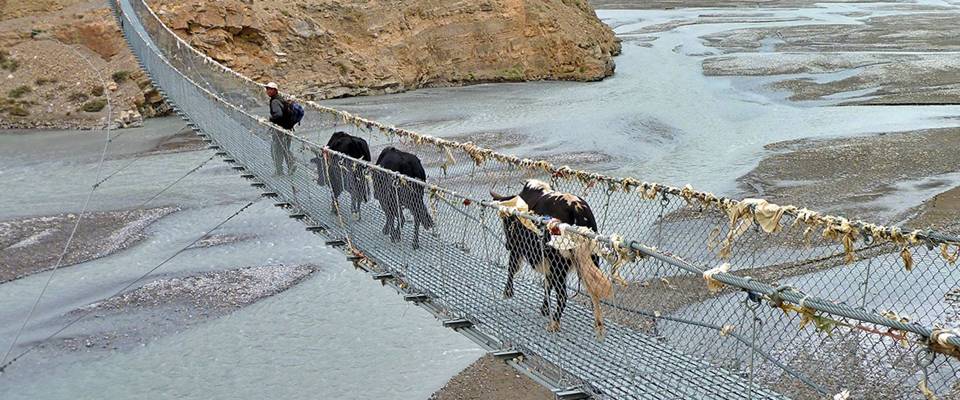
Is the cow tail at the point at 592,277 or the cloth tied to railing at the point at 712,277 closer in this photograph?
the cloth tied to railing at the point at 712,277

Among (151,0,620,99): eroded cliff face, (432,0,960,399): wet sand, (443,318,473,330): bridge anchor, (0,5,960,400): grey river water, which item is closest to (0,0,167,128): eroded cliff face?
(0,5,960,400): grey river water

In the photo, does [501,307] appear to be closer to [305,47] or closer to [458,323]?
[458,323]

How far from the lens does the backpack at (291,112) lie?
33.4 feet

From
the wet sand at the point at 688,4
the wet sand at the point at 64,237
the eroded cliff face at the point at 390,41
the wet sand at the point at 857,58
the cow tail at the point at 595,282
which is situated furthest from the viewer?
the wet sand at the point at 688,4

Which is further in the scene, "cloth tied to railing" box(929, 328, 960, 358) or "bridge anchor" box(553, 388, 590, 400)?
"bridge anchor" box(553, 388, 590, 400)

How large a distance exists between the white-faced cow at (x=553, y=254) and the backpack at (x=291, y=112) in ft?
14.9

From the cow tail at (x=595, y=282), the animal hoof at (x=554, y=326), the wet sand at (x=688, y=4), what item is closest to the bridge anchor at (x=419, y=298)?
the animal hoof at (x=554, y=326)

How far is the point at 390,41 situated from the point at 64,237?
15114 mm

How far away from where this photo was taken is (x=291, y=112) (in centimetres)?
1024

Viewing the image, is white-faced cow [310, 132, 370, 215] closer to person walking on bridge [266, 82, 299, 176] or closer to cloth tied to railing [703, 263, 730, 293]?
person walking on bridge [266, 82, 299, 176]

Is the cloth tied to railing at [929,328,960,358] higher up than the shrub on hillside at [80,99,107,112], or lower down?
higher up

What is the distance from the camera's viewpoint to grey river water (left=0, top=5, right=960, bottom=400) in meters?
8.23

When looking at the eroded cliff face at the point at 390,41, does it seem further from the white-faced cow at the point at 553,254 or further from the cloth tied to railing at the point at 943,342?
the cloth tied to railing at the point at 943,342

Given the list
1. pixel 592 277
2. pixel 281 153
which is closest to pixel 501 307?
pixel 592 277
